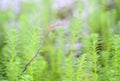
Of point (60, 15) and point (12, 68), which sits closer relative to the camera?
point (12, 68)

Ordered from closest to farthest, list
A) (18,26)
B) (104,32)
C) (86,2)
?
(104,32) < (18,26) < (86,2)

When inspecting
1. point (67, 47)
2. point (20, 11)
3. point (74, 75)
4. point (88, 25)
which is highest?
point (20, 11)

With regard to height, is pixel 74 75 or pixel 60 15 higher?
pixel 60 15

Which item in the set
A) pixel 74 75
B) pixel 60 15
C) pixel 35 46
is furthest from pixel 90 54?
pixel 60 15

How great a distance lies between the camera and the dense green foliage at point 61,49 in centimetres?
110

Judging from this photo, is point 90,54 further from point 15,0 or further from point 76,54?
point 15,0

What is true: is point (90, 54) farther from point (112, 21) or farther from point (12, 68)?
point (112, 21)

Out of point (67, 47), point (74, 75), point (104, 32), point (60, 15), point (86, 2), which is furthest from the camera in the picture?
point (60, 15)

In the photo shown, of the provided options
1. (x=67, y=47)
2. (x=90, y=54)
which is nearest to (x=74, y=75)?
(x=90, y=54)

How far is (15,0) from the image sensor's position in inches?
Result: 88.5

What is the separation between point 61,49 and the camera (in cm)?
146

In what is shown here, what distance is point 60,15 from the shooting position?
2.31m

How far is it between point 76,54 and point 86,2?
2.32 ft

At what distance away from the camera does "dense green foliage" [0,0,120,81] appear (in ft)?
3.60
